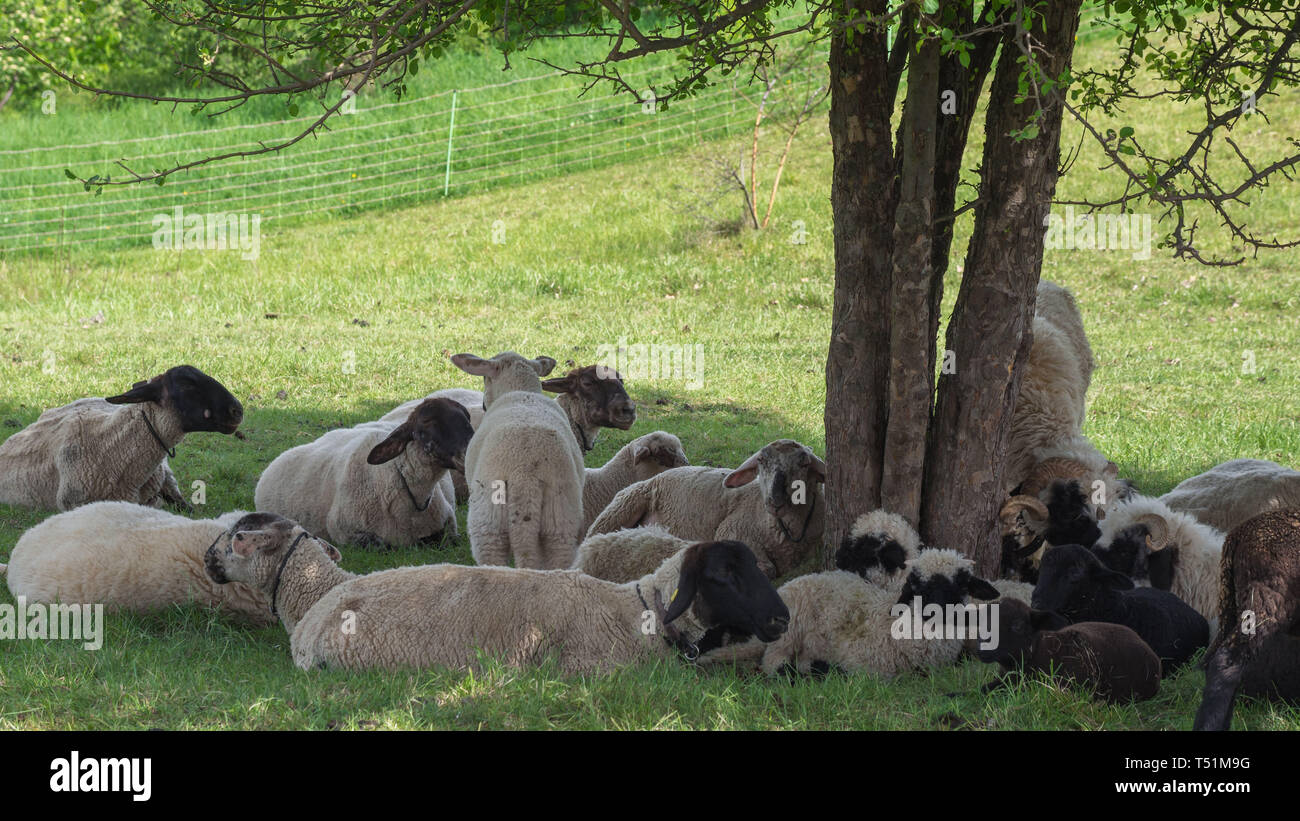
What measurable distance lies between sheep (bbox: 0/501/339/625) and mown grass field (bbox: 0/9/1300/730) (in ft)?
0.46

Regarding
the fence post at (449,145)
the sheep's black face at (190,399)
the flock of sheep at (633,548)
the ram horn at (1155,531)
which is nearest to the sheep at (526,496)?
the flock of sheep at (633,548)

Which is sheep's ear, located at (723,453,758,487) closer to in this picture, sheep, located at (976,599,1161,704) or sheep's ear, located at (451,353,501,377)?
sheep's ear, located at (451,353,501,377)

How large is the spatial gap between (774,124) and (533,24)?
20503 millimetres

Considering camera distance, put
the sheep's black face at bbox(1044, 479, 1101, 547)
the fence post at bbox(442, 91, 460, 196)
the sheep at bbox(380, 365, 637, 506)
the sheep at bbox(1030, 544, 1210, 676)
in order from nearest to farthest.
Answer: the sheep at bbox(1030, 544, 1210, 676), the sheep's black face at bbox(1044, 479, 1101, 547), the sheep at bbox(380, 365, 637, 506), the fence post at bbox(442, 91, 460, 196)

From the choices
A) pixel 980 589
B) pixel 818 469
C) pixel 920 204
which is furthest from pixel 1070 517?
pixel 920 204

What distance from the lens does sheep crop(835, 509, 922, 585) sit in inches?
246

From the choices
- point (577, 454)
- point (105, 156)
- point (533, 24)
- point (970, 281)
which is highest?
point (105, 156)

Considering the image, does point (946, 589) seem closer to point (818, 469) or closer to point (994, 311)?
point (994, 311)

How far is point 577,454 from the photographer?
8039mm

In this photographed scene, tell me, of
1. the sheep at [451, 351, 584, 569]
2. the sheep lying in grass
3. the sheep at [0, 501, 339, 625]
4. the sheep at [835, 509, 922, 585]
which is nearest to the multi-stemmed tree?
the sheep at [835, 509, 922, 585]

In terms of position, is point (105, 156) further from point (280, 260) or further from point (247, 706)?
point (247, 706)

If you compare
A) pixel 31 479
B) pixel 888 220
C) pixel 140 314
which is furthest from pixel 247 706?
pixel 140 314

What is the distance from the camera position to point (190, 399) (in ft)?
28.8

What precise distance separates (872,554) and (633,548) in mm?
1389
